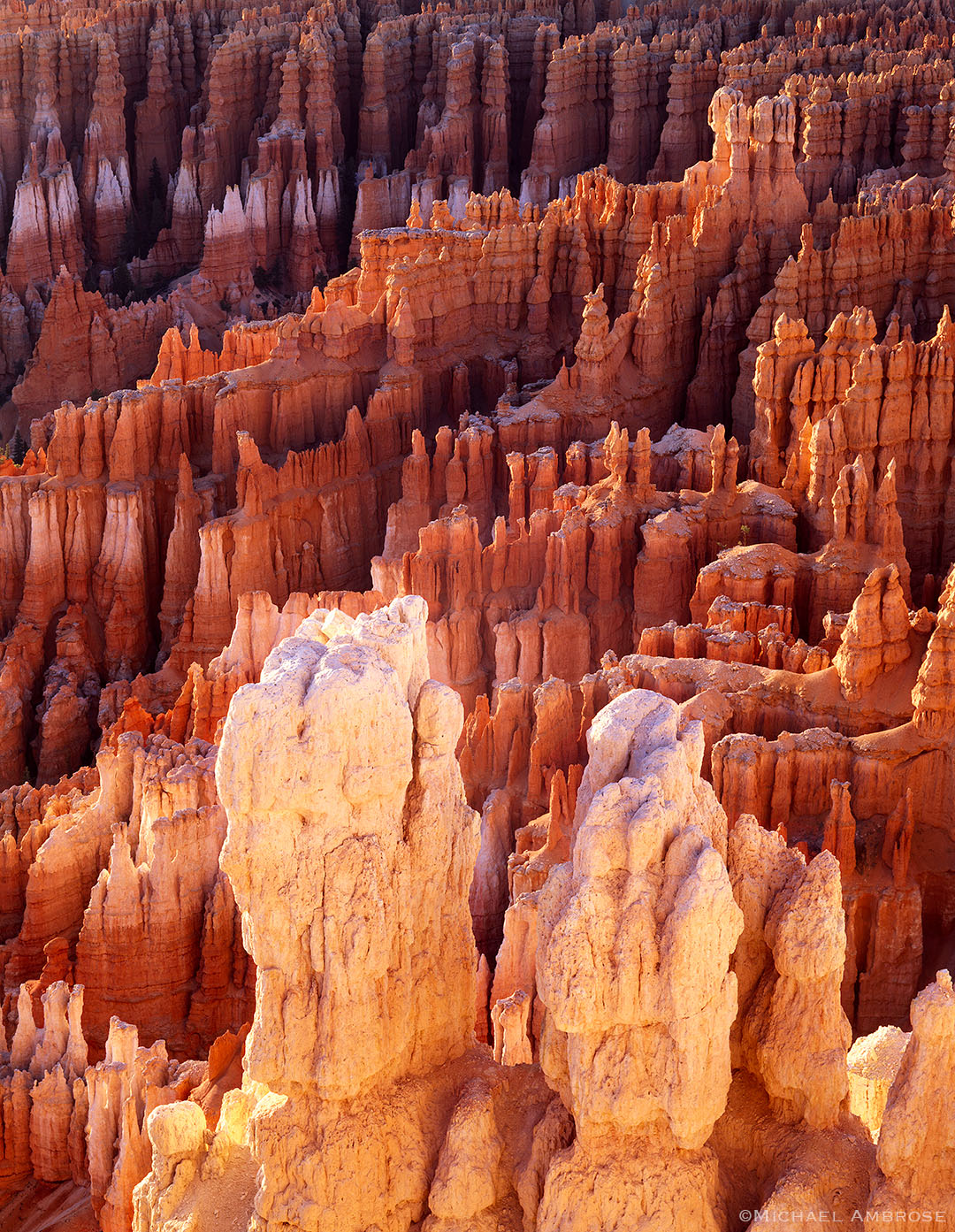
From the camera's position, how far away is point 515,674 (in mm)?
26703

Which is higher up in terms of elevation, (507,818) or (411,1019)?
(411,1019)

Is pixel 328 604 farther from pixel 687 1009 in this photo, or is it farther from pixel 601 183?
pixel 687 1009

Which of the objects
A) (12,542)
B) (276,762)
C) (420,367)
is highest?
(276,762)

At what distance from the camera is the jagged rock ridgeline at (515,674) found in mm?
12219

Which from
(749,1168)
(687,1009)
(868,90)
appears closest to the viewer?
(687,1009)

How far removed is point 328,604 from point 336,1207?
1639 cm

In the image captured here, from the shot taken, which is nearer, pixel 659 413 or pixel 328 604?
pixel 328 604

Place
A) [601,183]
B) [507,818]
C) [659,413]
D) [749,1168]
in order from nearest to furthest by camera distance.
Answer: [749,1168] → [507,818] → [659,413] → [601,183]

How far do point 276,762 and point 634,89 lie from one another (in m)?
42.5

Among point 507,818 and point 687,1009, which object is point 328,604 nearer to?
point 507,818

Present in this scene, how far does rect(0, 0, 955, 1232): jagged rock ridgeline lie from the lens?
1222cm

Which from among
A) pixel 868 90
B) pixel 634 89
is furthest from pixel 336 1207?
pixel 634 89

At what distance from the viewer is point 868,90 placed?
42000 mm

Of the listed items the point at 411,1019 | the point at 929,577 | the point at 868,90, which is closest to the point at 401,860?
the point at 411,1019
